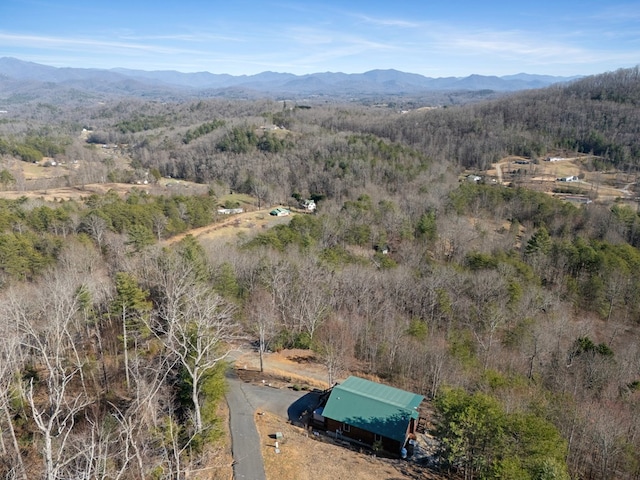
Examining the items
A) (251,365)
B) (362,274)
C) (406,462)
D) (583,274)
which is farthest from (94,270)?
(583,274)

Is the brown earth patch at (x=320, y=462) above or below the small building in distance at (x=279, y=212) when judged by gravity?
below

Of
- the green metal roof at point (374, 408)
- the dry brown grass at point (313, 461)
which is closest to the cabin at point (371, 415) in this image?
the green metal roof at point (374, 408)

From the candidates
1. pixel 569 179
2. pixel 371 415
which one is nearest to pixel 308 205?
pixel 371 415

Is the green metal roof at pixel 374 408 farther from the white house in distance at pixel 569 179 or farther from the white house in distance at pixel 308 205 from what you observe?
the white house in distance at pixel 569 179

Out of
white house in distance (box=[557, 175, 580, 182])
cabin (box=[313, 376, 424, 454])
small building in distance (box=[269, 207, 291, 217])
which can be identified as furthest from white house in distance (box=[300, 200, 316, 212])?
white house in distance (box=[557, 175, 580, 182])

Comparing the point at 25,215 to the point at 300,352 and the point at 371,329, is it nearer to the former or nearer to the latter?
the point at 300,352

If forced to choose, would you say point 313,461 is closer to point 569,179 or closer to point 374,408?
point 374,408

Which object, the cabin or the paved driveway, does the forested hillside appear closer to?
the paved driveway
